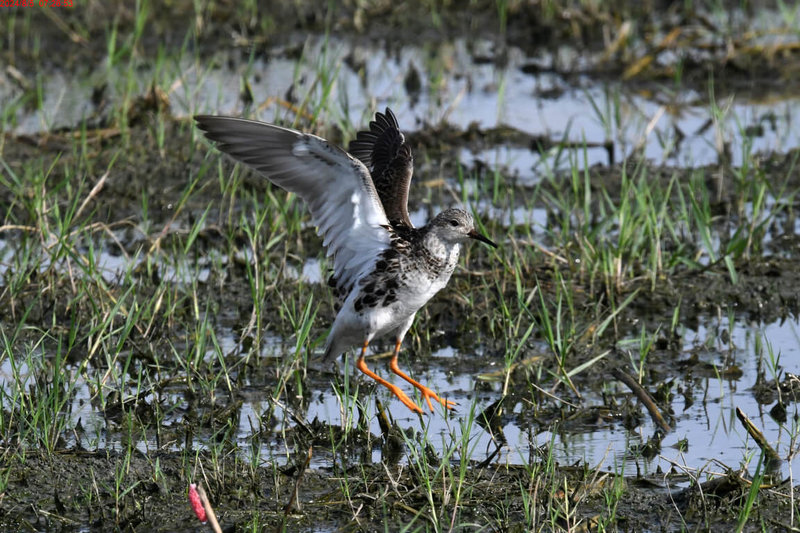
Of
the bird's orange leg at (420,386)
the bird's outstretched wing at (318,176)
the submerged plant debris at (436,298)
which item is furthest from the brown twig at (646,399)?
the bird's outstretched wing at (318,176)

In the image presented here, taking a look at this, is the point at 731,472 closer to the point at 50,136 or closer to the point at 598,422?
the point at 598,422

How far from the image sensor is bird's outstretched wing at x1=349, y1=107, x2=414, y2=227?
6.54 m

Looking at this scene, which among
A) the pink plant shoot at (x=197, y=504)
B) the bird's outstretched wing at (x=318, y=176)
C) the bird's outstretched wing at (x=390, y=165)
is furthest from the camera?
the bird's outstretched wing at (x=390, y=165)

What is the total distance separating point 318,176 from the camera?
6.01m

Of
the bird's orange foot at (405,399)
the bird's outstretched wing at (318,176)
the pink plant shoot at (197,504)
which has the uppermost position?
the bird's outstretched wing at (318,176)

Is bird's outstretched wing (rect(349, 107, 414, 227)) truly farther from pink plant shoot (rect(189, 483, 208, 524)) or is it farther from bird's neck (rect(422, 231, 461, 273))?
pink plant shoot (rect(189, 483, 208, 524))

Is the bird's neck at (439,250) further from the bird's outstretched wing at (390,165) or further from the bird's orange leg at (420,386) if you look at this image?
the bird's orange leg at (420,386)

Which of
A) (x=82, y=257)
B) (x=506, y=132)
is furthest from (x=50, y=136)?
(x=506, y=132)

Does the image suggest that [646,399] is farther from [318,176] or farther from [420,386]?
[318,176]

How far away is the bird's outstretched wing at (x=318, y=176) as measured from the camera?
589 centimetres

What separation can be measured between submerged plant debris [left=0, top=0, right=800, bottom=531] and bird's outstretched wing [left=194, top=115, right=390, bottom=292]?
465 mm

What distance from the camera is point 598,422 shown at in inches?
225

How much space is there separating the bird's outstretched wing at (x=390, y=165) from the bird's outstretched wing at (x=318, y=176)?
0.30 metres

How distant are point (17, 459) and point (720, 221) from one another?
4965 millimetres
